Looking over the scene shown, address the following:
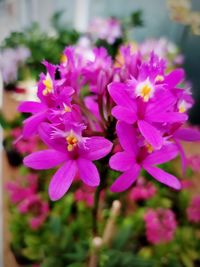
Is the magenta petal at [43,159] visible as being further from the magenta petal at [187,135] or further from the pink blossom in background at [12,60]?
the pink blossom in background at [12,60]

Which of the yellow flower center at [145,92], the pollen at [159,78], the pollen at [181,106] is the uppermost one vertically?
the pollen at [159,78]

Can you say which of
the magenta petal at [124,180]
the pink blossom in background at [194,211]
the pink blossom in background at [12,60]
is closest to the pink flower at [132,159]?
the magenta petal at [124,180]

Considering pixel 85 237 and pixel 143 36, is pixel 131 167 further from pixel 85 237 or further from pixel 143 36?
pixel 143 36

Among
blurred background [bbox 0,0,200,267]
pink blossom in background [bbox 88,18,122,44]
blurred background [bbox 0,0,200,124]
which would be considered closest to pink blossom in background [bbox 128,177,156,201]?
blurred background [bbox 0,0,200,267]

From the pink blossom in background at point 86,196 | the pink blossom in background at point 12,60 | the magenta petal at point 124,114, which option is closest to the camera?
the magenta petal at point 124,114

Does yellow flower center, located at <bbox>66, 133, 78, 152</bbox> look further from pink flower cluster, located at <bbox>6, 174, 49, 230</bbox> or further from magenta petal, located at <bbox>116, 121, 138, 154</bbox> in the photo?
pink flower cluster, located at <bbox>6, 174, 49, 230</bbox>

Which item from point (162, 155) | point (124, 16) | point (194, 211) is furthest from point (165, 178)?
point (124, 16)
